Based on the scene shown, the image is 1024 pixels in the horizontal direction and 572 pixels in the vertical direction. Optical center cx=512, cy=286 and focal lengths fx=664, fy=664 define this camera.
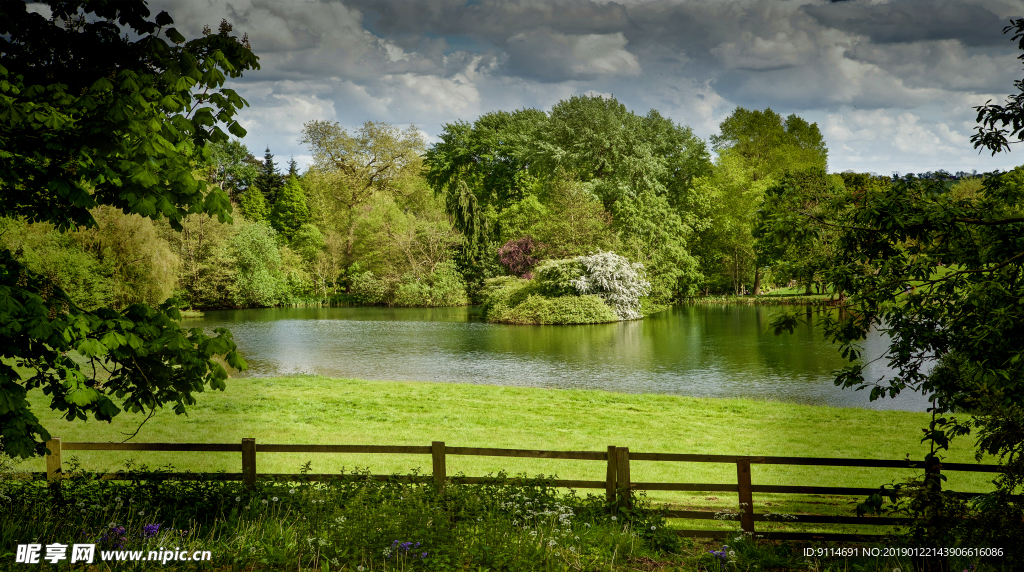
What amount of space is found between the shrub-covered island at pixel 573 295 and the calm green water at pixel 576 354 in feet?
4.03

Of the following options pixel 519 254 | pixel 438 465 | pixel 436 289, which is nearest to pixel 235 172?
pixel 436 289

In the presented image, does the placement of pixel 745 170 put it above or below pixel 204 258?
above

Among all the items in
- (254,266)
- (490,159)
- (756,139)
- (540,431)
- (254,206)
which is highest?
(756,139)

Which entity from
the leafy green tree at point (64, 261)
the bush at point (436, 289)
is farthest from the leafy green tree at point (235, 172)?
the leafy green tree at point (64, 261)

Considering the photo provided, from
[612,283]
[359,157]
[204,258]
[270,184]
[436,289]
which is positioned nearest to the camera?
[612,283]

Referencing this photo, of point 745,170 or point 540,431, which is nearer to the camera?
point 540,431

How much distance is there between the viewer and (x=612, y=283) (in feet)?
121

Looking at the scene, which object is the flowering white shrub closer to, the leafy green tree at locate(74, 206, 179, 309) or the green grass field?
the leafy green tree at locate(74, 206, 179, 309)

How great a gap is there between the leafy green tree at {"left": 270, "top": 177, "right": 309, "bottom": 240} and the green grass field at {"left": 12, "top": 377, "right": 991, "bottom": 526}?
4507 centimetres

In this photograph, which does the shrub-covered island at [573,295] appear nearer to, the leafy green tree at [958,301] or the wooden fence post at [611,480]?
the wooden fence post at [611,480]

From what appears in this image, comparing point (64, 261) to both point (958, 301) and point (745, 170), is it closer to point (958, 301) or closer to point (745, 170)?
point (958, 301)

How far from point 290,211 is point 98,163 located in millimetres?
57512

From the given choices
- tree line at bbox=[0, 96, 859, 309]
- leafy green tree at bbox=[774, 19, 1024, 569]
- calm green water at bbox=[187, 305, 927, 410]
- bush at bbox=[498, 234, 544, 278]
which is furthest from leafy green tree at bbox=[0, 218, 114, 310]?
leafy green tree at bbox=[774, 19, 1024, 569]

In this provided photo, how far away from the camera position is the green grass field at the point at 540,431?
31.9 ft
